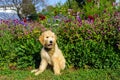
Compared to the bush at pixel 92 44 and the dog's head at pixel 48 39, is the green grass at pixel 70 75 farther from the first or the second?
the dog's head at pixel 48 39

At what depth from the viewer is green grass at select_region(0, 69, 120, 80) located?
6.63 m

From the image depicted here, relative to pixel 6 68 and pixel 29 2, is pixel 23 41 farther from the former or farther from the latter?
pixel 29 2

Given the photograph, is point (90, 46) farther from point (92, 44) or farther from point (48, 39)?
point (48, 39)

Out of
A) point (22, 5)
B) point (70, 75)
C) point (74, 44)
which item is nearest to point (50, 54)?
point (70, 75)

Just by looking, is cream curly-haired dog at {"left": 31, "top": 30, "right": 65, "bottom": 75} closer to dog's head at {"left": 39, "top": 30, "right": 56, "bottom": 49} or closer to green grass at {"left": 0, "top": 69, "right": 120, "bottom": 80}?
dog's head at {"left": 39, "top": 30, "right": 56, "bottom": 49}

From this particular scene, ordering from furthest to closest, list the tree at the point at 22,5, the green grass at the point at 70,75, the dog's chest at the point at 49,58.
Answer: the tree at the point at 22,5, the dog's chest at the point at 49,58, the green grass at the point at 70,75

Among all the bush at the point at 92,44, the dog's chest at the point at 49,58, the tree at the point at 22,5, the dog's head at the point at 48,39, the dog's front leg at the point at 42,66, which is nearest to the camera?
the dog's head at the point at 48,39

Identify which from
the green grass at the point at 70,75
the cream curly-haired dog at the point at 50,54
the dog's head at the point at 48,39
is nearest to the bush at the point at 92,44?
the green grass at the point at 70,75

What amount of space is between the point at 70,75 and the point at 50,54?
0.61 m

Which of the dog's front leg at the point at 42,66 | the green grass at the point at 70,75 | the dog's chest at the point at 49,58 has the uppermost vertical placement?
the dog's chest at the point at 49,58

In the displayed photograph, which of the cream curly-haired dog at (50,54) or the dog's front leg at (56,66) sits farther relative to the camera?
the dog's front leg at (56,66)

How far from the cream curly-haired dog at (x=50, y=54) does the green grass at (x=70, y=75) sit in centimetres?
15

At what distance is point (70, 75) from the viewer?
6766mm

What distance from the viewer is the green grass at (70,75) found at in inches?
261
